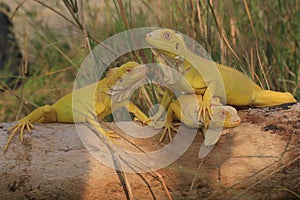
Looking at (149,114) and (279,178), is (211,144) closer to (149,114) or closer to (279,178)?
(279,178)

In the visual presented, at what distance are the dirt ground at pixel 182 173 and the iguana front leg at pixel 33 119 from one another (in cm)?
13

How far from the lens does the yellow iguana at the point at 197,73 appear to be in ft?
8.68

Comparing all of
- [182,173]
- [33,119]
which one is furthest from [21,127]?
[182,173]

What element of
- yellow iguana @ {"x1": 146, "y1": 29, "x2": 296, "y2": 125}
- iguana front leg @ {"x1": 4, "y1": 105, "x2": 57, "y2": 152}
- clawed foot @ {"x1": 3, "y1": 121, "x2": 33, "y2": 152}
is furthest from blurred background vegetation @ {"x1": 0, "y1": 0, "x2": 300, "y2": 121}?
yellow iguana @ {"x1": 146, "y1": 29, "x2": 296, "y2": 125}

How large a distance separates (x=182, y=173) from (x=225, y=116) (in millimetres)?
359

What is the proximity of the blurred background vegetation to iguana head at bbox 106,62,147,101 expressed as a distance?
0.24 m

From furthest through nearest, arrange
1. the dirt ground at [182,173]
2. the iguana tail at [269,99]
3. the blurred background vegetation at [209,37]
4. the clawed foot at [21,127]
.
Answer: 1. the blurred background vegetation at [209,37]
2. the iguana tail at [269,99]
3. the clawed foot at [21,127]
4. the dirt ground at [182,173]

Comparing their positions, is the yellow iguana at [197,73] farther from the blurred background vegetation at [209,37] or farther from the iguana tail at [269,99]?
the blurred background vegetation at [209,37]

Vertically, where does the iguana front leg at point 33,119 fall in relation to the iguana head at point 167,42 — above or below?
below

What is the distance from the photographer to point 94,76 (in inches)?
152

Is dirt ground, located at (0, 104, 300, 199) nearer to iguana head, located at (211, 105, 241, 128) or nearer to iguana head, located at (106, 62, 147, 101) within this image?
iguana head, located at (211, 105, 241, 128)

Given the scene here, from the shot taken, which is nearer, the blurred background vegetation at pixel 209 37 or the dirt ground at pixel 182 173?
the dirt ground at pixel 182 173

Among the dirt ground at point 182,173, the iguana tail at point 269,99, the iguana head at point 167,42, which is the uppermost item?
the iguana head at point 167,42

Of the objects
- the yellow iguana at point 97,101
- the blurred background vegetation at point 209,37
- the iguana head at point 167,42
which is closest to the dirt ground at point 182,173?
the yellow iguana at point 97,101
